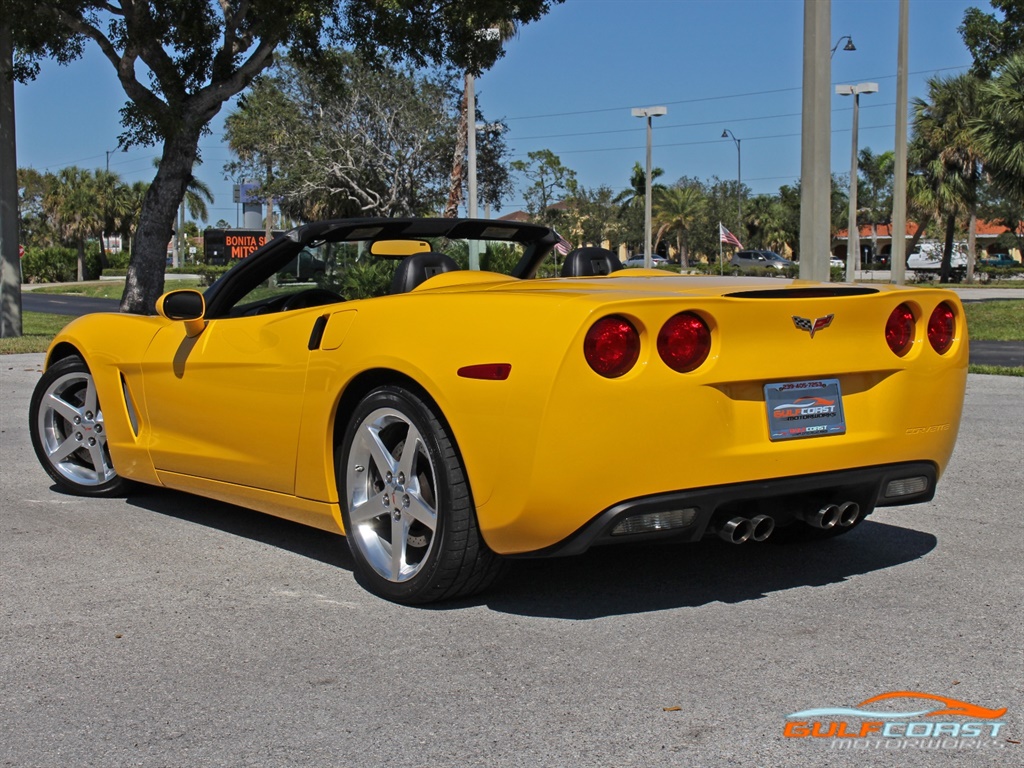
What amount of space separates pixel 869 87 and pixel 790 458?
41.4m

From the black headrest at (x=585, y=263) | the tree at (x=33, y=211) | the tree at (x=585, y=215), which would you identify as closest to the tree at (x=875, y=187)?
the tree at (x=585, y=215)

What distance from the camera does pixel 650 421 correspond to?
3539 mm

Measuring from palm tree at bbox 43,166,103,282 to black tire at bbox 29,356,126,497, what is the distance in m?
73.4

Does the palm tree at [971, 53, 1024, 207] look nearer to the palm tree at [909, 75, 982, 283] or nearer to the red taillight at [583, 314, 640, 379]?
the palm tree at [909, 75, 982, 283]

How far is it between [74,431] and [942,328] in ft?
13.5

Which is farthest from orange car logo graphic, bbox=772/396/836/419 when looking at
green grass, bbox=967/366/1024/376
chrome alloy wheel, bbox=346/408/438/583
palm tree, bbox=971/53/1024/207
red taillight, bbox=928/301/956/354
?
palm tree, bbox=971/53/1024/207

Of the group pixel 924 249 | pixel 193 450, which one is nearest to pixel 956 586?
pixel 193 450

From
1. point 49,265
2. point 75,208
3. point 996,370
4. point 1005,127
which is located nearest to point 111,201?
point 75,208

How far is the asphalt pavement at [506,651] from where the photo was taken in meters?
2.85

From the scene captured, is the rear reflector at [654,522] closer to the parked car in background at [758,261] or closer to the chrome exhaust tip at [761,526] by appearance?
the chrome exhaust tip at [761,526]

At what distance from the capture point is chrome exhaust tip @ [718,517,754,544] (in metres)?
3.77

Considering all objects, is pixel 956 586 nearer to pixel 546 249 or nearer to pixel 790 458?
pixel 790 458

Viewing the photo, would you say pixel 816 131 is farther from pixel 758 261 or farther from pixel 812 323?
pixel 758 261

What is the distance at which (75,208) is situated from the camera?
76.9 meters
